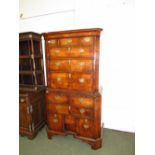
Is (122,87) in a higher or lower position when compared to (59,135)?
higher

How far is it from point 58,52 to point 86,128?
1222 mm

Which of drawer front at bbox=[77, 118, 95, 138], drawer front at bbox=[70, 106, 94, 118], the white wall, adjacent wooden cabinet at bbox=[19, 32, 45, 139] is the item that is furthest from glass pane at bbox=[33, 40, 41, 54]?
drawer front at bbox=[77, 118, 95, 138]

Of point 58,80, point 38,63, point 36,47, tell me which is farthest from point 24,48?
point 58,80

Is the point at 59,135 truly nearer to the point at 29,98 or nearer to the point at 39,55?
the point at 29,98

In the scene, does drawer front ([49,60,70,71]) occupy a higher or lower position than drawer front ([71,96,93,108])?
higher

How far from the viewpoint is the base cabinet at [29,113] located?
2229 mm

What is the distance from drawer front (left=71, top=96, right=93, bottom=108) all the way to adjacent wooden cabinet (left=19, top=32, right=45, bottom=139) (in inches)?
29.5

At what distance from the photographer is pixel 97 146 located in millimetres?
2020

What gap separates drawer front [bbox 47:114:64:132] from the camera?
7.17 feet

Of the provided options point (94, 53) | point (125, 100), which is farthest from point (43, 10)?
point (125, 100)

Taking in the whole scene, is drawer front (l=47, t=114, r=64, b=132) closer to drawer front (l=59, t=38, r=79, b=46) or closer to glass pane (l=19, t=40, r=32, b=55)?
drawer front (l=59, t=38, r=79, b=46)

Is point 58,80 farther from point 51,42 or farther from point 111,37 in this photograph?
point 111,37
